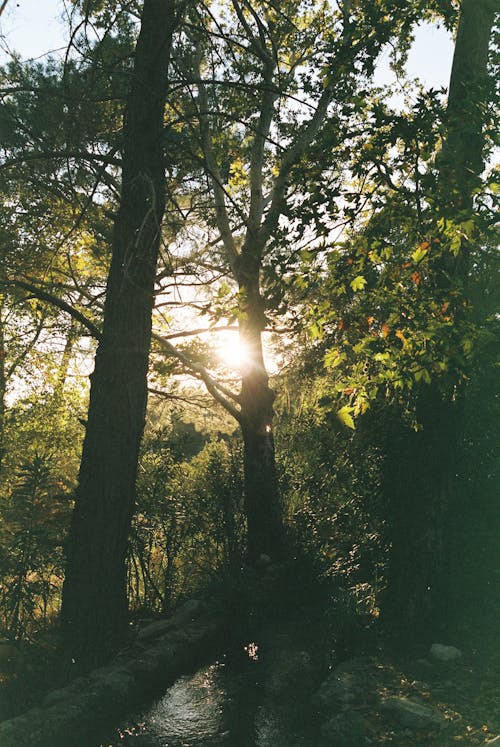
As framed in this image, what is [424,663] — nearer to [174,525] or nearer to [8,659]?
[8,659]

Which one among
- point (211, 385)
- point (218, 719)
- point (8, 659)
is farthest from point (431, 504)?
point (211, 385)

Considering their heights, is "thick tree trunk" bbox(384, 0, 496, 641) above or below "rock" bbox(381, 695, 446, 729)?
above

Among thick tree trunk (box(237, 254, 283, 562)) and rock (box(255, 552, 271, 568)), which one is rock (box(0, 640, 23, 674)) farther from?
thick tree trunk (box(237, 254, 283, 562))

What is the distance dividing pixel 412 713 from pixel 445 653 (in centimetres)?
103

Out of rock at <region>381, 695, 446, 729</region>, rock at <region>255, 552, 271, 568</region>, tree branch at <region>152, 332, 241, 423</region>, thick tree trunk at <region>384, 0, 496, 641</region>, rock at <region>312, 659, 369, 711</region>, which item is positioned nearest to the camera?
rock at <region>381, 695, 446, 729</region>

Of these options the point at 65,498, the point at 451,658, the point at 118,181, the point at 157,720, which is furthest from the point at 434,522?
the point at 118,181

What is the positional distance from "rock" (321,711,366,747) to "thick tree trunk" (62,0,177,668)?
190 centimetres

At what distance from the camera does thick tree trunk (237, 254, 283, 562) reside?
31.4 ft

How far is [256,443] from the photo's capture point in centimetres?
1003

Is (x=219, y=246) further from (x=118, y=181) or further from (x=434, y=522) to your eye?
(x=434, y=522)

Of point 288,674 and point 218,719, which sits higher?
point 288,674

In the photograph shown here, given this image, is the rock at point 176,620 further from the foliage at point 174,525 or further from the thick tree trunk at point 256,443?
the thick tree trunk at point 256,443

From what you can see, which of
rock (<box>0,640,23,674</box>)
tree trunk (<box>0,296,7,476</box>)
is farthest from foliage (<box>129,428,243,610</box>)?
tree trunk (<box>0,296,7,476</box>)

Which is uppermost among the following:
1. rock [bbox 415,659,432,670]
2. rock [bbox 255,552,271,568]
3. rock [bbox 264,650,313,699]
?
rock [bbox 255,552,271,568]
